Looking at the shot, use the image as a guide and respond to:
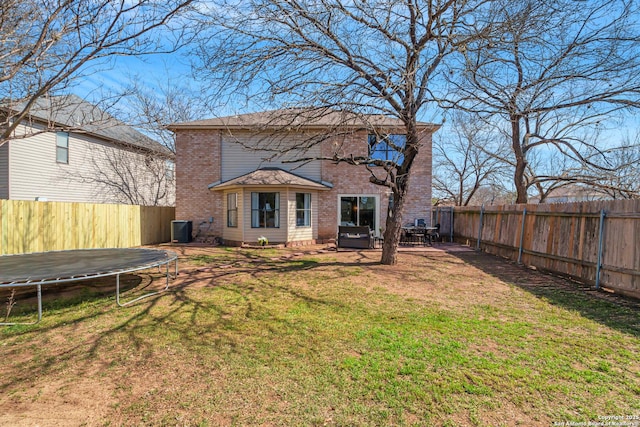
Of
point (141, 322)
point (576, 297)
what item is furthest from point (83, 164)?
point (576, 297)

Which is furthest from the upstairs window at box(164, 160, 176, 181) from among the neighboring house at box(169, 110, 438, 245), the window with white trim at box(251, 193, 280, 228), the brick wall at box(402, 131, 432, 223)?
the brick wall at box(402, 131, 432, 223)

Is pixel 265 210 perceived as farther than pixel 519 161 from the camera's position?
No

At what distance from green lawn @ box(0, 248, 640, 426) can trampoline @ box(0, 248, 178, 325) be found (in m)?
0.58

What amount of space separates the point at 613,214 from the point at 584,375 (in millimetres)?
4556

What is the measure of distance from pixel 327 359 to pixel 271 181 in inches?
390

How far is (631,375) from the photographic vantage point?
3084 millimetres

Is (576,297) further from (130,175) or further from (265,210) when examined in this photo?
(130,175)

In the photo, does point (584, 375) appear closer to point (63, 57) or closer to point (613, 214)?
point (613, 214)

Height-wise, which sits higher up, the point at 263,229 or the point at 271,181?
the point at 271,181

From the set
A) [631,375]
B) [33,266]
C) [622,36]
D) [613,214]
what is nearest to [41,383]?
[33,266]


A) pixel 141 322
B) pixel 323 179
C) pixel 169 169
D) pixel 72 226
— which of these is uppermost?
pixel 169 169

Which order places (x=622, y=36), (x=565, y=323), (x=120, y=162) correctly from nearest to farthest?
1. (x=565, y=323)
2. (x=622, y=36)
3. (x=120, y=162)

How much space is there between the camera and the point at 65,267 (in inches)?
229

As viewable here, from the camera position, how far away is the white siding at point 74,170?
42.8 ft
